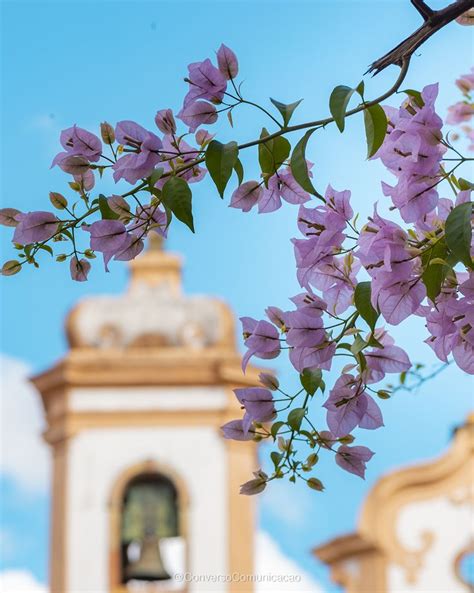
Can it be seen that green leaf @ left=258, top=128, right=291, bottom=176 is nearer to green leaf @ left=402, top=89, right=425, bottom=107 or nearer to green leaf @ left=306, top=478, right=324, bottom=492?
green leaf @ left=402, top=89, right=425, bottom=107

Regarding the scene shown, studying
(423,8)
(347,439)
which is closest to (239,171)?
(423,8)

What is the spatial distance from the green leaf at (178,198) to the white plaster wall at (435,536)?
1099 cm

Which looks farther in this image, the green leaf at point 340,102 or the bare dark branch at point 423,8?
the bare dark branch at point 423,8

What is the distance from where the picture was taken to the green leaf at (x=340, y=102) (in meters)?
1.76

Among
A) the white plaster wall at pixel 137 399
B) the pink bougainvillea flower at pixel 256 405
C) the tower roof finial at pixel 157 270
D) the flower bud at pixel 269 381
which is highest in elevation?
the tower roof finial at pixel 157 270

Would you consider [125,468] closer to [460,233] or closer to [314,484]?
[314,484]

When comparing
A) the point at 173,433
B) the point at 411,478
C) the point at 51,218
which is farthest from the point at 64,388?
the point at 51,218

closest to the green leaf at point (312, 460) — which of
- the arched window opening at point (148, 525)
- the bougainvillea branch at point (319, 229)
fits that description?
Result: the bougainvillea branch at point (319, 229)

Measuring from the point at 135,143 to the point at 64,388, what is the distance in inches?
431

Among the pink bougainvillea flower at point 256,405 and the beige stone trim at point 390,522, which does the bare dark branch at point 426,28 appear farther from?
the beige stone trim at point 390,522

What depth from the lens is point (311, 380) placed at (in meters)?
1.98

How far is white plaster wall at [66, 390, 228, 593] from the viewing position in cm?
1234

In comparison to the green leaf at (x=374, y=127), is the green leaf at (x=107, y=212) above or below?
above

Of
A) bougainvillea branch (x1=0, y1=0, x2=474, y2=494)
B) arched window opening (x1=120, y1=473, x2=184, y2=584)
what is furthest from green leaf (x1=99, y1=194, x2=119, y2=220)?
arched window opening (x1=120, y1=473, x2=184, y2=584)
